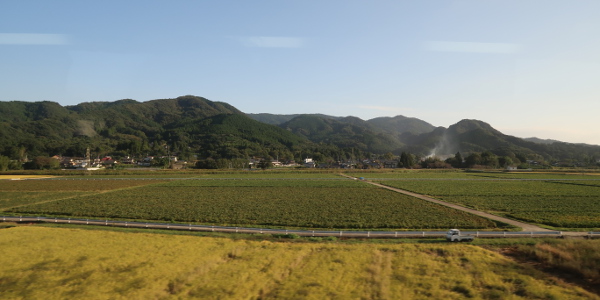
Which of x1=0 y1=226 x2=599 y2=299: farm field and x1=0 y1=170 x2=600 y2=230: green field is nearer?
x1=0 y1=226 x2=599 y2=299: farm field

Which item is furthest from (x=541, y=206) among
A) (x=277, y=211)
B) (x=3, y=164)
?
(x=3, y=164)

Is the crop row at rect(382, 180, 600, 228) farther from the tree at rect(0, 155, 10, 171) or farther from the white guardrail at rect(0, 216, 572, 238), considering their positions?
the tree at rect(0, 155, 10, 171)

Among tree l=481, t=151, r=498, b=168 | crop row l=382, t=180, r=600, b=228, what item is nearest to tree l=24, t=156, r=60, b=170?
crop row l=382, t=180, r=600, b=228

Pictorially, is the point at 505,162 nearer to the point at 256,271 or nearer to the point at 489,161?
the point at 489,161

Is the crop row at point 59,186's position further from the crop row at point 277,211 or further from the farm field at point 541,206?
the farm field at point 541,206

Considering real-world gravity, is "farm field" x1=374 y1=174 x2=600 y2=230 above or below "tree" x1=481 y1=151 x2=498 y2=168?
below

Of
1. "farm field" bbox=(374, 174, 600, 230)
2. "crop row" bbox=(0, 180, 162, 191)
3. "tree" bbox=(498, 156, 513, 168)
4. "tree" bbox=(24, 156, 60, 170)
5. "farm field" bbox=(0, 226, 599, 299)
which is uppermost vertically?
"tree" bbox=(498, 156, 513, 168)

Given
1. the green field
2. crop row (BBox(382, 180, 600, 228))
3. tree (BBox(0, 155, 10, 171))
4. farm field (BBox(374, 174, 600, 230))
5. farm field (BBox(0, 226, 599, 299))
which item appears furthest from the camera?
tree (BBox(0, 155, 10, 171))

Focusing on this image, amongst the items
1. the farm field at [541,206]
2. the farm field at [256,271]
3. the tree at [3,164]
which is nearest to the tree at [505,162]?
the farm field at [541,206]

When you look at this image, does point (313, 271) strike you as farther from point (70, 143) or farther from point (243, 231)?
point (70, 143)
